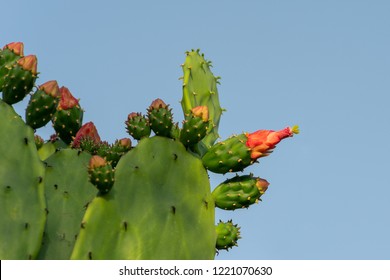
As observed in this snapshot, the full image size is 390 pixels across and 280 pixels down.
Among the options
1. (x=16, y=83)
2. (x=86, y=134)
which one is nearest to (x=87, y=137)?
(x=86, y=134)

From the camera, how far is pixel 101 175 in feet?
14.0

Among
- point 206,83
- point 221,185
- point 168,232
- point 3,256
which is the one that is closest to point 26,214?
point 3,256

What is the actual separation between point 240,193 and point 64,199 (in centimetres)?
99

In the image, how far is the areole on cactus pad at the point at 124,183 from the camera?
4324 mm

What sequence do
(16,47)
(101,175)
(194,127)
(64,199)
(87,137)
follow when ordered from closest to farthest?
(101,175) < (194,127) < (64,199) < (16,47) < (87,137)

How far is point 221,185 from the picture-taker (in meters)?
4.75

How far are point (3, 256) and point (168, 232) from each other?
2.79 feet

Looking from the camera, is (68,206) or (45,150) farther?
(45,150)

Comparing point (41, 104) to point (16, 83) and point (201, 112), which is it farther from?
point (201, 112)

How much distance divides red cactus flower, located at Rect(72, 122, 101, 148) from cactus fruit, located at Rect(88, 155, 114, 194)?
739mm

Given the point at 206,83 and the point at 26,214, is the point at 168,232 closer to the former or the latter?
the point at 26,214

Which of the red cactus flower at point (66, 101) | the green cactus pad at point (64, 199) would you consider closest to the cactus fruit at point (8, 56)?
the red cactus flower at point (66, 101)

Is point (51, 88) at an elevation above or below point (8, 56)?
below
